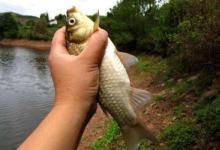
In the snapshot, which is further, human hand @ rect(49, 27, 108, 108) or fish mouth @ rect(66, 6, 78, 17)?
fish mouth @ rect(66, 6, 78, 17)

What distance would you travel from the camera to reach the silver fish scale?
2.25 m

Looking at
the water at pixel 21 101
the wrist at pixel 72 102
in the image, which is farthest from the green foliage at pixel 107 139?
the wrist at pixel 72 102

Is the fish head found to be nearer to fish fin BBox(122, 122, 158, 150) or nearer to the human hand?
the human hand

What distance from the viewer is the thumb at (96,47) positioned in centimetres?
212

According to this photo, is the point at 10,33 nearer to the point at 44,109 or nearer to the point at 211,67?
the point at 44,109

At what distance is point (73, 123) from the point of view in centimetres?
192

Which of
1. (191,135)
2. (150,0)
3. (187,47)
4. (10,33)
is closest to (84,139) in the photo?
(187,47)

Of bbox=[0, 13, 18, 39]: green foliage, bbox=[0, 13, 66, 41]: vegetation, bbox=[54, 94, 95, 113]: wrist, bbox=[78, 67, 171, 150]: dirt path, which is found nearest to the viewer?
bbox=[54, 94, 95, 113]: wrist

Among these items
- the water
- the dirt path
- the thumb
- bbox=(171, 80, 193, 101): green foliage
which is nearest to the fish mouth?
the thumb

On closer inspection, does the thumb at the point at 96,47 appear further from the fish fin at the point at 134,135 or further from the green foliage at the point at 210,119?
the green foliage at the point at 210,119

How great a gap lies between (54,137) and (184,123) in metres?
9.02

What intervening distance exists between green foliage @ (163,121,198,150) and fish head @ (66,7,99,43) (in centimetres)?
735

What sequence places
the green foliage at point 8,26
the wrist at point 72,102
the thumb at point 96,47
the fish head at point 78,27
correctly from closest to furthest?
the wrist at point 72,102 < the thumb at point 96,47 < the fish head at point 78,27 < the green foliage at point 8,26

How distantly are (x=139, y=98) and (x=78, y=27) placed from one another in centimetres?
58
